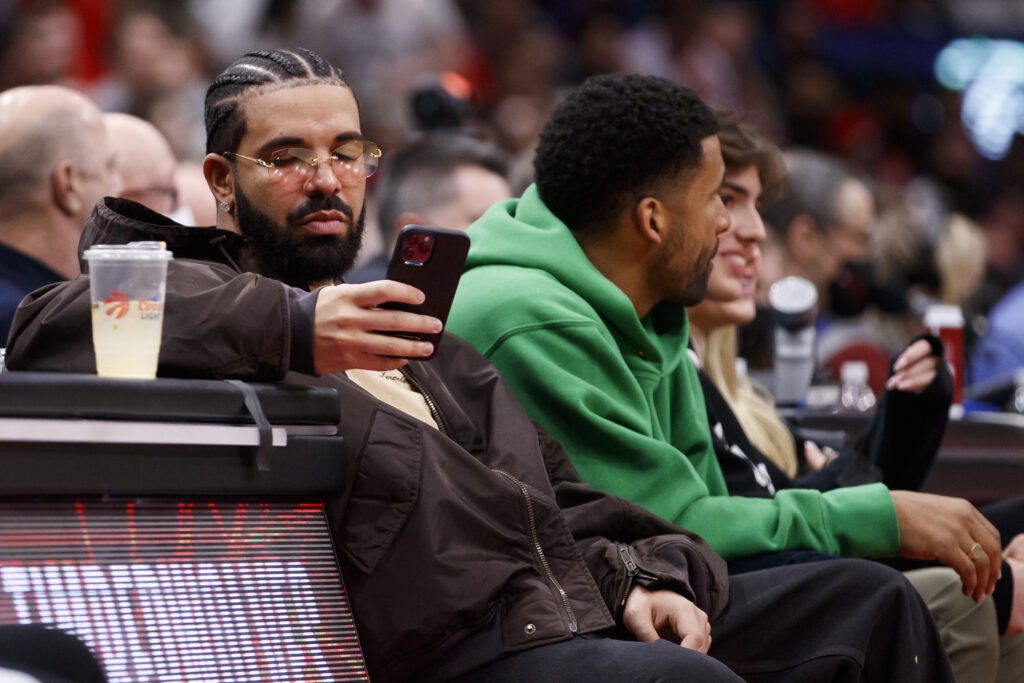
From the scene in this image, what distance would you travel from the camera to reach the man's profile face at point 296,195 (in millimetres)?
2143

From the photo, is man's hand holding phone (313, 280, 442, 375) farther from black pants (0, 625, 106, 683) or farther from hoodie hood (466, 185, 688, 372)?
hoodie hood (466, 185, 688, 372)

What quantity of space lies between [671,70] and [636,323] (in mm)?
7009

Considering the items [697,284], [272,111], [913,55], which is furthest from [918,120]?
[272,111]

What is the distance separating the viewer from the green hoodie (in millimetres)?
2432

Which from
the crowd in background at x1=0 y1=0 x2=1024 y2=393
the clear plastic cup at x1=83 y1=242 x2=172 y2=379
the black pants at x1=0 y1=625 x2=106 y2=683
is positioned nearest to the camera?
the black pants at x1=0 y1=625 x2=106 y2=683

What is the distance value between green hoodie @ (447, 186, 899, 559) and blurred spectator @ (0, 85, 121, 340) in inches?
51.3

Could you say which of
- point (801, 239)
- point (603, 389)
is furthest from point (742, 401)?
point (801, 239)

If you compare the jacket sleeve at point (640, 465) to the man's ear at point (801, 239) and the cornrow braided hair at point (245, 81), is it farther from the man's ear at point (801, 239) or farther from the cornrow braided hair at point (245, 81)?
the man's ear at point (801, 239)

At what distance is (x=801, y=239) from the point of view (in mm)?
5691

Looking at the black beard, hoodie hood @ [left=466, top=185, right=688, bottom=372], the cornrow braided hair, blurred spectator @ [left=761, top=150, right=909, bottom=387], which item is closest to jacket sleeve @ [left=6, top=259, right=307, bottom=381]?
the black beard

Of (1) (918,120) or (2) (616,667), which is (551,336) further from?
(1) (918,120)

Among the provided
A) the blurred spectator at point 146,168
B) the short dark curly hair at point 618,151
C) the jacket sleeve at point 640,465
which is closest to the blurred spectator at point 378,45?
the blurred spectator at point 146,168

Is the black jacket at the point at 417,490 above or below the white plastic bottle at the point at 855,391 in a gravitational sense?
above

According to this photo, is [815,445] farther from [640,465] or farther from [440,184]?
[440,184]
